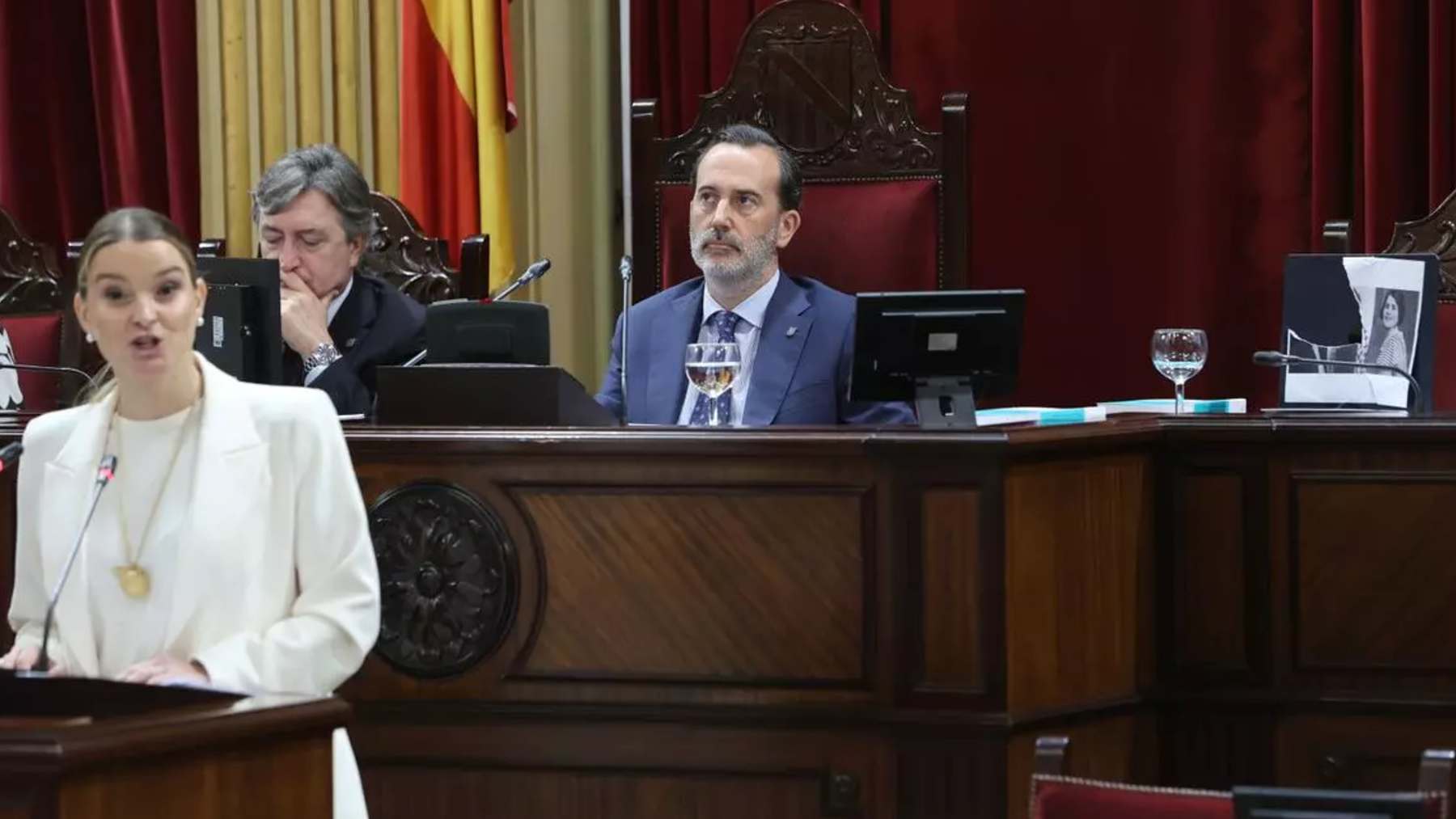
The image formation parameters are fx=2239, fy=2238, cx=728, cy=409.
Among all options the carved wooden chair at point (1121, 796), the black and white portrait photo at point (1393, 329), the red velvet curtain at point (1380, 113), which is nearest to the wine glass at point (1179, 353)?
the black and white portrait photo at point (1393, 329)

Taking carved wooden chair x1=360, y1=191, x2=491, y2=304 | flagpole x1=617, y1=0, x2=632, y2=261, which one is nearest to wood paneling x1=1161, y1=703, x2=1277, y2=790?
carved wooden chair x1=360, y1=191, x2=491, y2=304

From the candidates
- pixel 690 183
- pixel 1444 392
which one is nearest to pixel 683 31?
pixel 690 183

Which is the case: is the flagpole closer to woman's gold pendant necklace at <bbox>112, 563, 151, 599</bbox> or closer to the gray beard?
the gray beard

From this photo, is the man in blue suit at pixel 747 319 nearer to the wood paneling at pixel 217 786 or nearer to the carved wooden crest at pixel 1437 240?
the carved wooden crest at pixel 1437 240

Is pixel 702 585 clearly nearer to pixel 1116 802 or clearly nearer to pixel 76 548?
pixel 76 548

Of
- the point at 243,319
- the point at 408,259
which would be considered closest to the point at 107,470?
the point at 243,319

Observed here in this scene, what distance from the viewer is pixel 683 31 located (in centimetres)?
569

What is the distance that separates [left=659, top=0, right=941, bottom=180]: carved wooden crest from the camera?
4824 millimetres

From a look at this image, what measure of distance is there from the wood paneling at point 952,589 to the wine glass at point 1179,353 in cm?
83

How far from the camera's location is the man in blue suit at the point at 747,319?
439 cm

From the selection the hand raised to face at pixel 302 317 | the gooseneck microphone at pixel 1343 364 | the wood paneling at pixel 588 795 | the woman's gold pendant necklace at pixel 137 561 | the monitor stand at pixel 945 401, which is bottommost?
the wood paneling at pixel 588 795

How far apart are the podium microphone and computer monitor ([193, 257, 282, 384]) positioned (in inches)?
56.9

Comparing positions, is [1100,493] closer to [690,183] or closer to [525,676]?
[525,676]

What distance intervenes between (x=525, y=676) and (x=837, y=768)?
0.51 m
